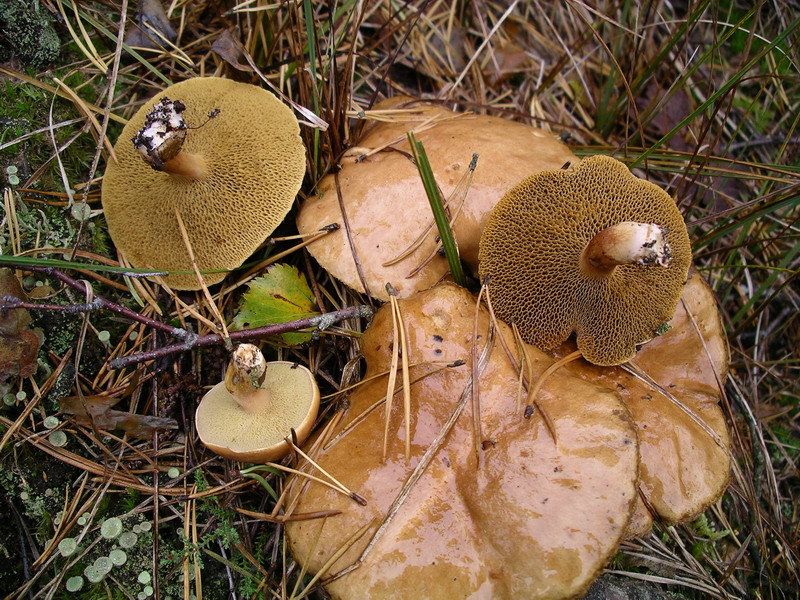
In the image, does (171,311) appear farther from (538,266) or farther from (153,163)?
(538,266)

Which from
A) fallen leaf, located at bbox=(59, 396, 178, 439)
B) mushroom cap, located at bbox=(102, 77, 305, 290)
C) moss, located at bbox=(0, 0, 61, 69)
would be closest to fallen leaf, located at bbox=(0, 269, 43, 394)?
fallen leaf, located at bbox=(59, 396, 178, 439)

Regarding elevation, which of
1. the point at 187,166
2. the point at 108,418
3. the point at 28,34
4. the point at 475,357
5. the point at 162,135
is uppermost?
the point at 28,34

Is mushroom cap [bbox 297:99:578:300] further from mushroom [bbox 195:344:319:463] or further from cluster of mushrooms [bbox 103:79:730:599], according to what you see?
mushroom [bbox 195:344:319:463]

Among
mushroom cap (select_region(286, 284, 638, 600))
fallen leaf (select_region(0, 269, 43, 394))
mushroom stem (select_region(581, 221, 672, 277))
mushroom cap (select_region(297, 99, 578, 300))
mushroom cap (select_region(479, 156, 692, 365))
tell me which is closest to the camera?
mushroom cap (select_region(286, 284, 638, 600))

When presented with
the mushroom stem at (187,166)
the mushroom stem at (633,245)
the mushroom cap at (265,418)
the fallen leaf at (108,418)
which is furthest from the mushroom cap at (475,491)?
the mushroom stem at (187,166)

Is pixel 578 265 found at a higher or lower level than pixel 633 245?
lower

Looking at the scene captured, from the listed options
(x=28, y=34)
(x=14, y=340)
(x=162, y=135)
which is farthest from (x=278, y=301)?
(x=28, y=34)

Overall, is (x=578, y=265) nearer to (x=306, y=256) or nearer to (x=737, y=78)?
(x=737, y=78)
